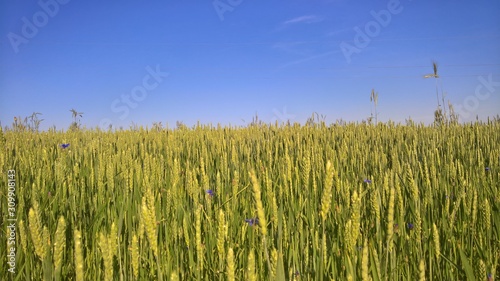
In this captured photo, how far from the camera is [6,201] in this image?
6.70 ft

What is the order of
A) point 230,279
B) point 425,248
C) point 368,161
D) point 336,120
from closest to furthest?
1. point 230,279
2. point 425,248
3. point 368,161
4. point 336,120

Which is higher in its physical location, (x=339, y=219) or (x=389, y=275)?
(x=339, y=219)

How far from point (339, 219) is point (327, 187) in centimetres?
85

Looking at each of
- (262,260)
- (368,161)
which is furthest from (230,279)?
(368,161)

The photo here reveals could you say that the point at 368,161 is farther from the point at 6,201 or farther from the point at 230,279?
the point at 230,279

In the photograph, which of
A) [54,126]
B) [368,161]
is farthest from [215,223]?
[54,126]

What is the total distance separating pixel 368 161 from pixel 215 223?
6.69 ft

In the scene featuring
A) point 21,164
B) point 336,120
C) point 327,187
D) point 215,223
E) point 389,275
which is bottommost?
point 389,275

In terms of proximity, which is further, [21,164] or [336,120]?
[336,120]

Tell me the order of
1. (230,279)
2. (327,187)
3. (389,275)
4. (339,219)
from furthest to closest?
1. (339,219)
2. (389,275)
3. (327,187)
4. (230,279)

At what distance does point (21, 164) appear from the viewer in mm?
3189

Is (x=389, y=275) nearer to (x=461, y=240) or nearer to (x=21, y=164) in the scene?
(x=461, y=240)

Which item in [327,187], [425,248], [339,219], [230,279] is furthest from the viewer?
[339,219]

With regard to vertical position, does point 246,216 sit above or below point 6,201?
below
